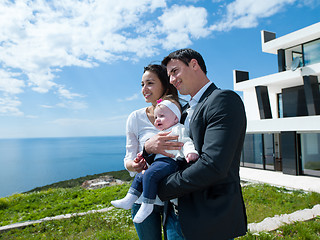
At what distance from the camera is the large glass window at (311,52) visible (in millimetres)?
14329

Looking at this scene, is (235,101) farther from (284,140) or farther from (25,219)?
(284,140)

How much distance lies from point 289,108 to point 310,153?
3.48 m

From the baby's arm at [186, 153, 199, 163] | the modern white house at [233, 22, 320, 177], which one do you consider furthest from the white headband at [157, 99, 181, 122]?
the modern white house at [233, 22, 320, 177]

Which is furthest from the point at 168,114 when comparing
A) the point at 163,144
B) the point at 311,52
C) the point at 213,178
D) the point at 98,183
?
the point at 98,183

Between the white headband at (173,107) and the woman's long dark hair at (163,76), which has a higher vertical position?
the woman's long dark hair at (163,76)

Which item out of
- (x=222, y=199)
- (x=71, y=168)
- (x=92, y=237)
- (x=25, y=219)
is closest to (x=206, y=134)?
(x=222, y=199)

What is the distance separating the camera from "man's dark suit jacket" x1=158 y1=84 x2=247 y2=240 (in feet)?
4.91

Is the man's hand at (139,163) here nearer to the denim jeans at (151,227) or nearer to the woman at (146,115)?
the woman at (146,115)

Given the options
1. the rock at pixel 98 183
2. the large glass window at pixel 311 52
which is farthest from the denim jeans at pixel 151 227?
the large glass window at pixel 311 52

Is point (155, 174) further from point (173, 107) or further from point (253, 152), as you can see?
point (253, 152)

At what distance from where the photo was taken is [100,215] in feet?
25.1

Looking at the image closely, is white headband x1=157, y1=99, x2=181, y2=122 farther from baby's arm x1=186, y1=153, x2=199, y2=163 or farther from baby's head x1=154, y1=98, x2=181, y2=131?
baby's arm x1=186, y1=153, x2=199, y2=163

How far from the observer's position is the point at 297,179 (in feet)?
43.4

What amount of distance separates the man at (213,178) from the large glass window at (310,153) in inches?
591
